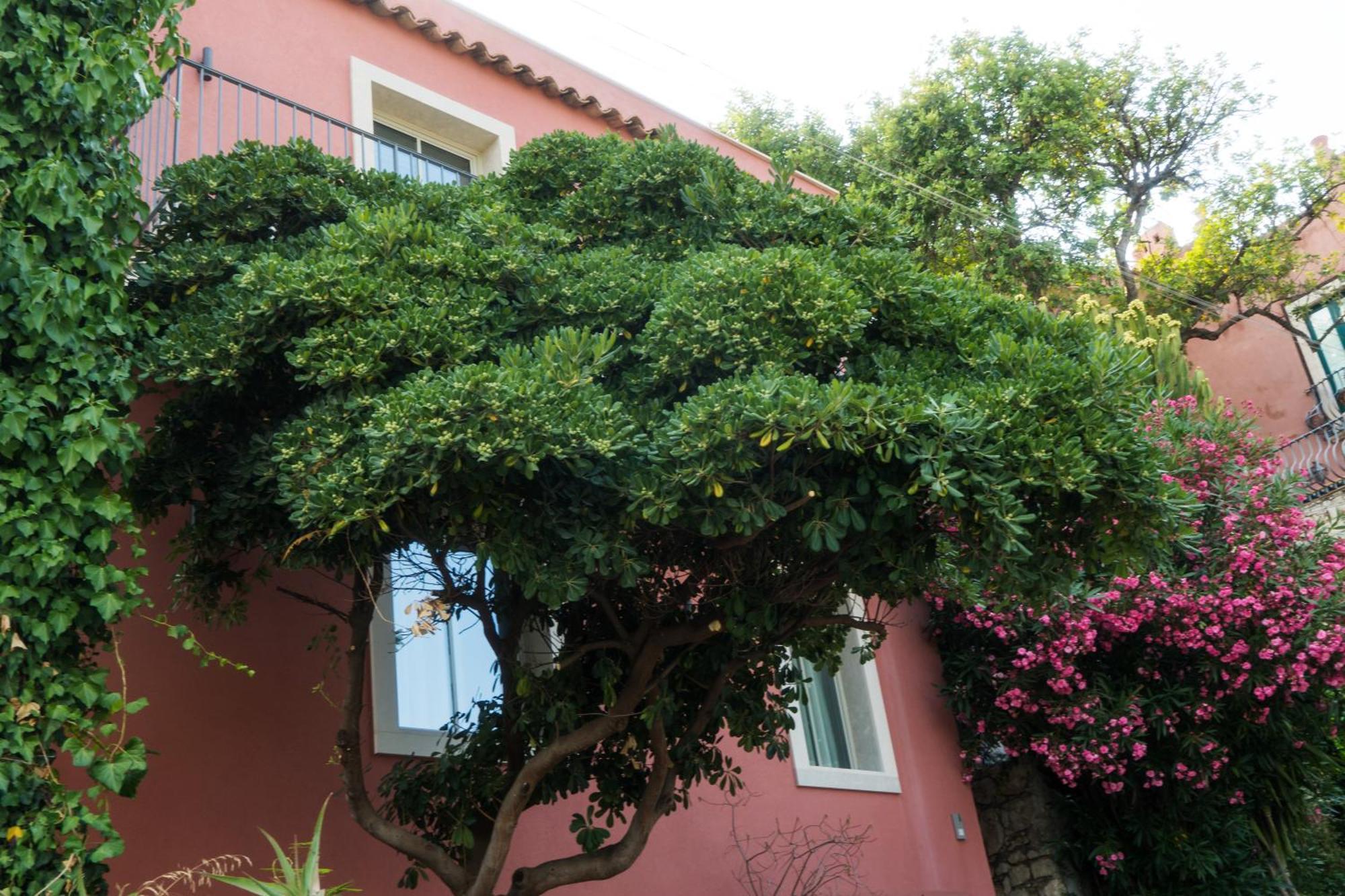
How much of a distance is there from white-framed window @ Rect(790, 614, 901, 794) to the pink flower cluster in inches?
43.0

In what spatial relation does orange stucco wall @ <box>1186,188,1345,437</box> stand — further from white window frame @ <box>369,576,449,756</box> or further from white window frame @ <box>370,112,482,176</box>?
white window frame @ <box>369,576,449,756</box>

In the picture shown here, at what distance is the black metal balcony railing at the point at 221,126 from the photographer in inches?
318

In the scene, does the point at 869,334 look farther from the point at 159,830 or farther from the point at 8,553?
the point at 159,830

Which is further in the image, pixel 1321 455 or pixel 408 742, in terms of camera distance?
pixel 1321 455

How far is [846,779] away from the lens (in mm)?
10523

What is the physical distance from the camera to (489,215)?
6.57 m

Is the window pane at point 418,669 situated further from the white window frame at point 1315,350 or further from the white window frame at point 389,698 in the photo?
the white window frame at point 1315,350

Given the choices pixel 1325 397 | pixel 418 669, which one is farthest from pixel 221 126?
pixel 1325 397

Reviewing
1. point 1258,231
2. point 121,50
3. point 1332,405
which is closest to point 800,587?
point 121,50

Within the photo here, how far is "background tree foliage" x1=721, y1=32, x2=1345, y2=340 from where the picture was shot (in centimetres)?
1730

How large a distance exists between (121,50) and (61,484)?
214 cm

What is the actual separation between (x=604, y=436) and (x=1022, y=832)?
8.53m

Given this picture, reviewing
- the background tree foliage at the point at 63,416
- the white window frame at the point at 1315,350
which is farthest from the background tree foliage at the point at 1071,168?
the background tree foliage at the point at 63,416

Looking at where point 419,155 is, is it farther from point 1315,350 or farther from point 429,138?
point 1315,350
